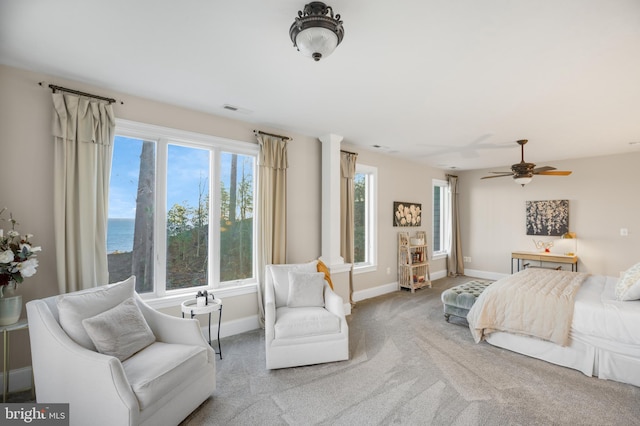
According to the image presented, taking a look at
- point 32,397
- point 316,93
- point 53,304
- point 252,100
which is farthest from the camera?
point 252,100

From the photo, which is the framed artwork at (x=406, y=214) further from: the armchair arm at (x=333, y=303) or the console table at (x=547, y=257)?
the armchair arm at (x=333, y=303)

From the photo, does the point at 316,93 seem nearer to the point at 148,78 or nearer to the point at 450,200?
the point at 148,78

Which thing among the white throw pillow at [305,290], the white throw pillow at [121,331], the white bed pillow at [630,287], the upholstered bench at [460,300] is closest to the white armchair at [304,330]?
the white throw pillow at [305,290]

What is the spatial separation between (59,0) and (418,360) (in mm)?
3996

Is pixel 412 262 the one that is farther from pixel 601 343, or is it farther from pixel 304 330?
pixel 304 330

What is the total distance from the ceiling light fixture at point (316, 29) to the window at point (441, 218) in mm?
6095

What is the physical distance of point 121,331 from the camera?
82.4 inches

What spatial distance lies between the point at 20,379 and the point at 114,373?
158cm

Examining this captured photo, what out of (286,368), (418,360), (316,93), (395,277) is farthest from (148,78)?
(395,277)

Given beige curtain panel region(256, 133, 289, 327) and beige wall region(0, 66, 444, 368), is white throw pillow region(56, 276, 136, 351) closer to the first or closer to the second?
beige wall region(0, 66, 444, 368)

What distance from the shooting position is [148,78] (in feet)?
8.75

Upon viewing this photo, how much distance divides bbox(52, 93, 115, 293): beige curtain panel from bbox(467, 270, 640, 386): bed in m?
4.11

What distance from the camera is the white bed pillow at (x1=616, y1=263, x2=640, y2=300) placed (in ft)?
9.18

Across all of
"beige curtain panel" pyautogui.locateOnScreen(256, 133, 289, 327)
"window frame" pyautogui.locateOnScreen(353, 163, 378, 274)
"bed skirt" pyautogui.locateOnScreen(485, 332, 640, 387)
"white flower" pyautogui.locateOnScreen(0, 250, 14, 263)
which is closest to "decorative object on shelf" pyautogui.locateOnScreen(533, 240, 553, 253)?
"window frame" pyautogui.locateOnScreen(353, 163, 378, 274)
